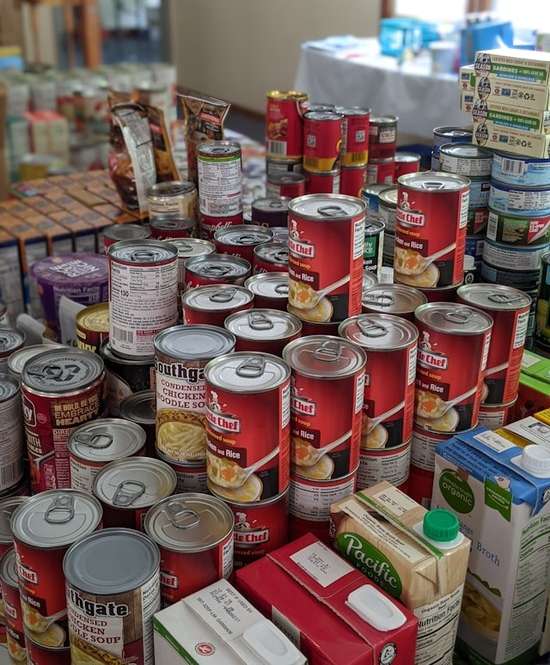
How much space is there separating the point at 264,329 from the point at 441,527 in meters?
0.42

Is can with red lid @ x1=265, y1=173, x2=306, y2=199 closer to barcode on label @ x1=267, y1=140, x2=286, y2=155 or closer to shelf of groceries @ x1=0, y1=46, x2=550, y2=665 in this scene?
barcode on label @ x1=267, y1=140, x2=286, y2=155

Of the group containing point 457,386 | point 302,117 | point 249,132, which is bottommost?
point 249,132

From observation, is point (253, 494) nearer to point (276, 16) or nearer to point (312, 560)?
point (312, 560)

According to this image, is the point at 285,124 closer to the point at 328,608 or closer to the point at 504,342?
the point at 504,342

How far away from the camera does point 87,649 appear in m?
1.01

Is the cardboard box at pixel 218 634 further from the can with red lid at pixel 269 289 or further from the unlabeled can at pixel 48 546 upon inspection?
the can with red lid at pixel 269 289

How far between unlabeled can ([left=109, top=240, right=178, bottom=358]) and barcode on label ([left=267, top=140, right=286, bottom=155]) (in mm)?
709

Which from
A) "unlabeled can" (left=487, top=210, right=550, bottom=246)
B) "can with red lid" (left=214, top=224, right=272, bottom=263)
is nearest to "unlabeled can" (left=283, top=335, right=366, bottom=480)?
"can with red lid" (left=214, top=224, right=272, bottom=263)

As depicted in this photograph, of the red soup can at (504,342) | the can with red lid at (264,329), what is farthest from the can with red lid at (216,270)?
the red soup can at (504,342)

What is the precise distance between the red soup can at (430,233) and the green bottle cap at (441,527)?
499mm

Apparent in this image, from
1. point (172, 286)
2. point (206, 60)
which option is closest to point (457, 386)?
point (172, 286)

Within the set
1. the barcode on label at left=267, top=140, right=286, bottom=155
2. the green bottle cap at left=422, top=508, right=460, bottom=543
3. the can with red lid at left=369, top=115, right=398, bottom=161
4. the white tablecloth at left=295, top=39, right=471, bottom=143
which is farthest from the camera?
the white tablecloth at left=295, top=39, right=471, bottom=143

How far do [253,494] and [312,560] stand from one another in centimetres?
12

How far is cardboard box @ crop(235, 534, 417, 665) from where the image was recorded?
0.98 meters
